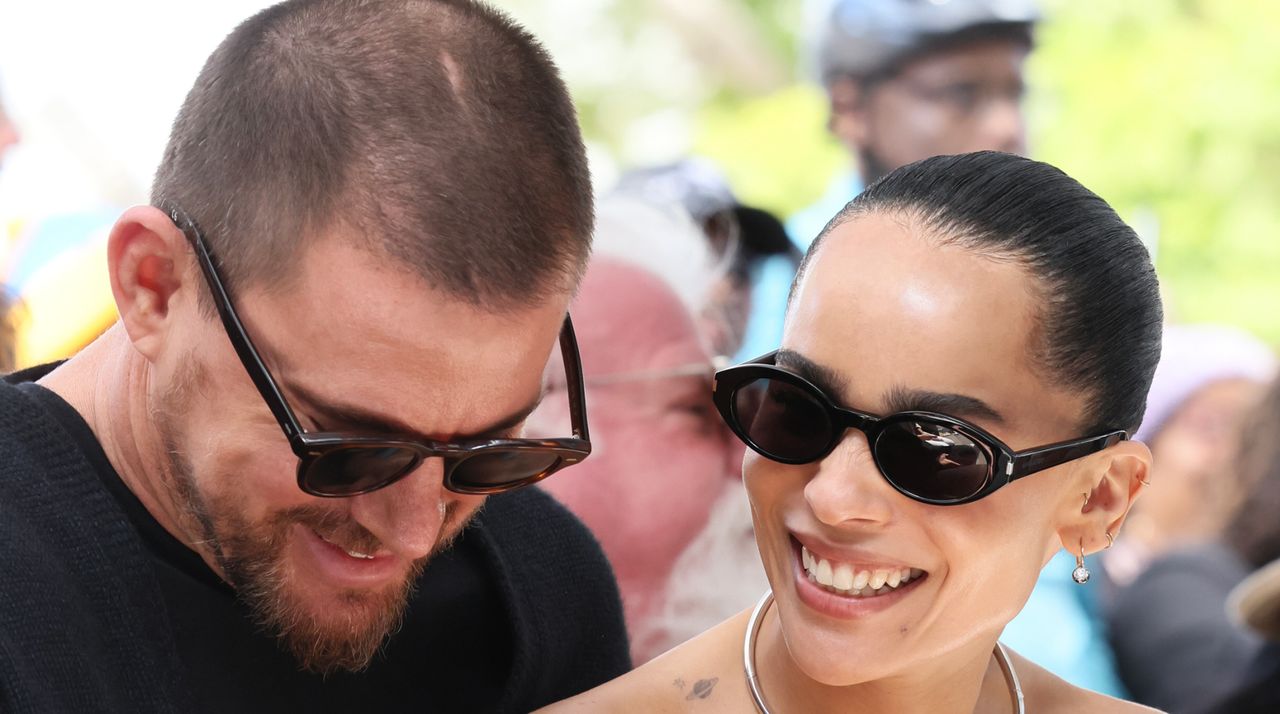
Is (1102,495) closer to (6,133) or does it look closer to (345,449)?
(345,449)

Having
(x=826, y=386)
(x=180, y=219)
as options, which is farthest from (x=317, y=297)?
(x=826, y=386)

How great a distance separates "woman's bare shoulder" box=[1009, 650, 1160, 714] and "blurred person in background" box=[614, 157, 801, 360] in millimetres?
1349

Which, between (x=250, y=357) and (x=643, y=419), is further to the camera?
(x=643, y=419)

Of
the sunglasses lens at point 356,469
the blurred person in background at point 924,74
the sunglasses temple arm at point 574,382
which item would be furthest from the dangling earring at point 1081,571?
the blurred person in background at point 924,74

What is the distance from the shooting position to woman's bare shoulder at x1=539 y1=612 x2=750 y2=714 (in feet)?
6.69

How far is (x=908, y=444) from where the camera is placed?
1779 mm

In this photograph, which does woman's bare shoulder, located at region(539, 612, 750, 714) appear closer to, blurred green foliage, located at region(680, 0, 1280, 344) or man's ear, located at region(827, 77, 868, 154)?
man's ear, located at region(827, 77, 868, 154)

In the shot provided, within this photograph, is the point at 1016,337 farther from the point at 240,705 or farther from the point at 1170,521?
the point at 1170,521

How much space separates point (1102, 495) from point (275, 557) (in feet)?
3.80

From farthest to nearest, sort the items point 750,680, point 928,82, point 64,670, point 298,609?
point 928,82 → point 750,680 → point 298,609 → point 64,670

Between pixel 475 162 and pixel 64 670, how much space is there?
2.58ft

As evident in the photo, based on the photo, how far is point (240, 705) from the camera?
6.32 feet

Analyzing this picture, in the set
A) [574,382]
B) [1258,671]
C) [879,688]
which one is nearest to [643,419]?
[574,382]

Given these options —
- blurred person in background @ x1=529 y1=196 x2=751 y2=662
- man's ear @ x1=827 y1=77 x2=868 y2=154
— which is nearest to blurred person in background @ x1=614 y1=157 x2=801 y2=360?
blurred person in background @ x1=529 y1=196 x2=751 y2=662
